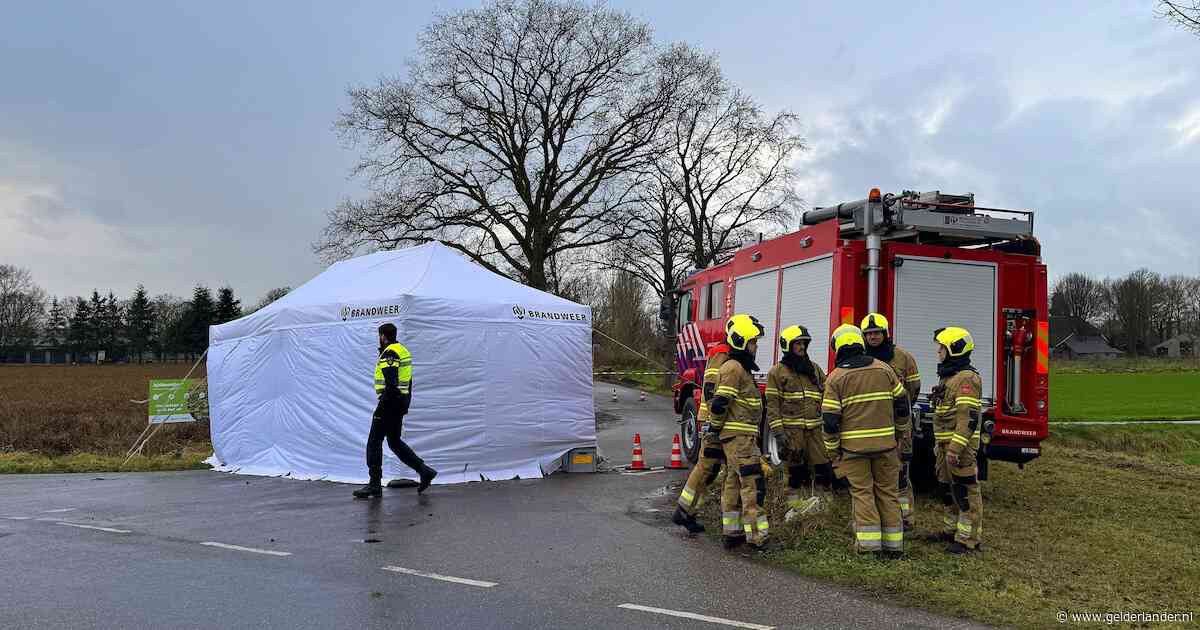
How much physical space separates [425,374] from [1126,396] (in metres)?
30.6

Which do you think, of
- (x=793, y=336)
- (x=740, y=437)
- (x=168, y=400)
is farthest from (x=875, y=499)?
(x=168, y=400)

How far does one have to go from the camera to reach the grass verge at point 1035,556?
546 cm

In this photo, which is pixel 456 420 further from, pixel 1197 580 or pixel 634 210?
pixel 634 210

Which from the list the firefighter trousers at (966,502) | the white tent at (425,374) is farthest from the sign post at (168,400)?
the firefighter trousers at (966,502)

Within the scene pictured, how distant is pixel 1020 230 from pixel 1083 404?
23121 millimetres

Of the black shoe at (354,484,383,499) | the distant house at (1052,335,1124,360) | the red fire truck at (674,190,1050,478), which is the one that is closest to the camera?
the red fire truck at (674,190,1050,478)

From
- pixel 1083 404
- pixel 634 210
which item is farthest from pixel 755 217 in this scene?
pixel 1083 404

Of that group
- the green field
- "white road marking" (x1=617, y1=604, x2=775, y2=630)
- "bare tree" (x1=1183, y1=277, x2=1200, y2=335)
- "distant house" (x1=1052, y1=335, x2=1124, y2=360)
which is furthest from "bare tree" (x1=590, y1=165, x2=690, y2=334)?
"bare tree" (x1=1183, y1=277, x2=1200, y2=335)

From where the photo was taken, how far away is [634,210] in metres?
31.6

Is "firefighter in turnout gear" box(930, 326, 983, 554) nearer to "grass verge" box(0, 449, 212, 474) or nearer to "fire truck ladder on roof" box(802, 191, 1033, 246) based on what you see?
"fire truck ladder on roof" box(802, 191, 1033, 246)

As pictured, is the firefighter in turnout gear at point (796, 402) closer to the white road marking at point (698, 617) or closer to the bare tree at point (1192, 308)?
the white road marking at point (698, 617)

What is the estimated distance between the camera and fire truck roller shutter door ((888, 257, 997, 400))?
9.27 m

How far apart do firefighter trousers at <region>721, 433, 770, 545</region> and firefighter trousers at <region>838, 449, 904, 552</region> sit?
2.27 feet

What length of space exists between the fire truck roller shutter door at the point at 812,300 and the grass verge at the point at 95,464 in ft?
32.2
